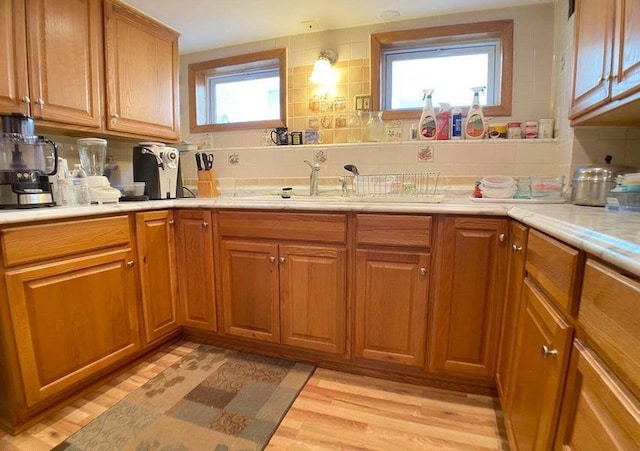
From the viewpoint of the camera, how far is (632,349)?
498 millimetres

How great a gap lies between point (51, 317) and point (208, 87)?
212cm

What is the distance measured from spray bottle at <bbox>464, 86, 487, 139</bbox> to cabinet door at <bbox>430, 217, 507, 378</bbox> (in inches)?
33.3

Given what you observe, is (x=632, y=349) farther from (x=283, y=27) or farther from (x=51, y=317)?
(x=283, y=27)

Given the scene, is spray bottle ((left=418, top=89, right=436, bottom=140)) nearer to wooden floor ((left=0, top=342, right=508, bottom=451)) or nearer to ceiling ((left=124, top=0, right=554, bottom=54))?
ceiling ((left=124, top=0, right=554, bottom=54))

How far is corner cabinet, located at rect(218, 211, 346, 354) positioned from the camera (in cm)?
162

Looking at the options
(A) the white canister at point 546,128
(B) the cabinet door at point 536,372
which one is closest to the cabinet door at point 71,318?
(B) the cabinet door at point 536,372

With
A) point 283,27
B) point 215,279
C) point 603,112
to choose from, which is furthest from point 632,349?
point 283,27

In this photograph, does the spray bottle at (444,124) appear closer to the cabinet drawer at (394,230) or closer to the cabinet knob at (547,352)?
the cabinet drawer at (394,230)

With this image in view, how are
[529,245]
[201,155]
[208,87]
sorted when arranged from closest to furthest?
[529,245]
[201,155]
[208,87]

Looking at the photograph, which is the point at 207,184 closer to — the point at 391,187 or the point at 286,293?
the point at 286,293

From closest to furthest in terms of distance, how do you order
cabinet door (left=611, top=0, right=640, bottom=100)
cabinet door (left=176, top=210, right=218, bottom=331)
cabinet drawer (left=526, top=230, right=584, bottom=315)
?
cabinet drawer (left=526, top=230, right=584, bottom=315), cabinet door (left=611, top=0, right=640, bottom=100), cabinet door (left=176, top=210, right=218, bottom=331)

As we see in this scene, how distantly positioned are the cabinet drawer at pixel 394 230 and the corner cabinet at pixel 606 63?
79 cm

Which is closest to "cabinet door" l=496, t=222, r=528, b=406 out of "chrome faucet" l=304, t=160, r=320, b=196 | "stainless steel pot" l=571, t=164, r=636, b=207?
"stainless steel pot" l=571, t=164, r=636, b=207

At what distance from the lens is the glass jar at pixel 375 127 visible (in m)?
2.21
